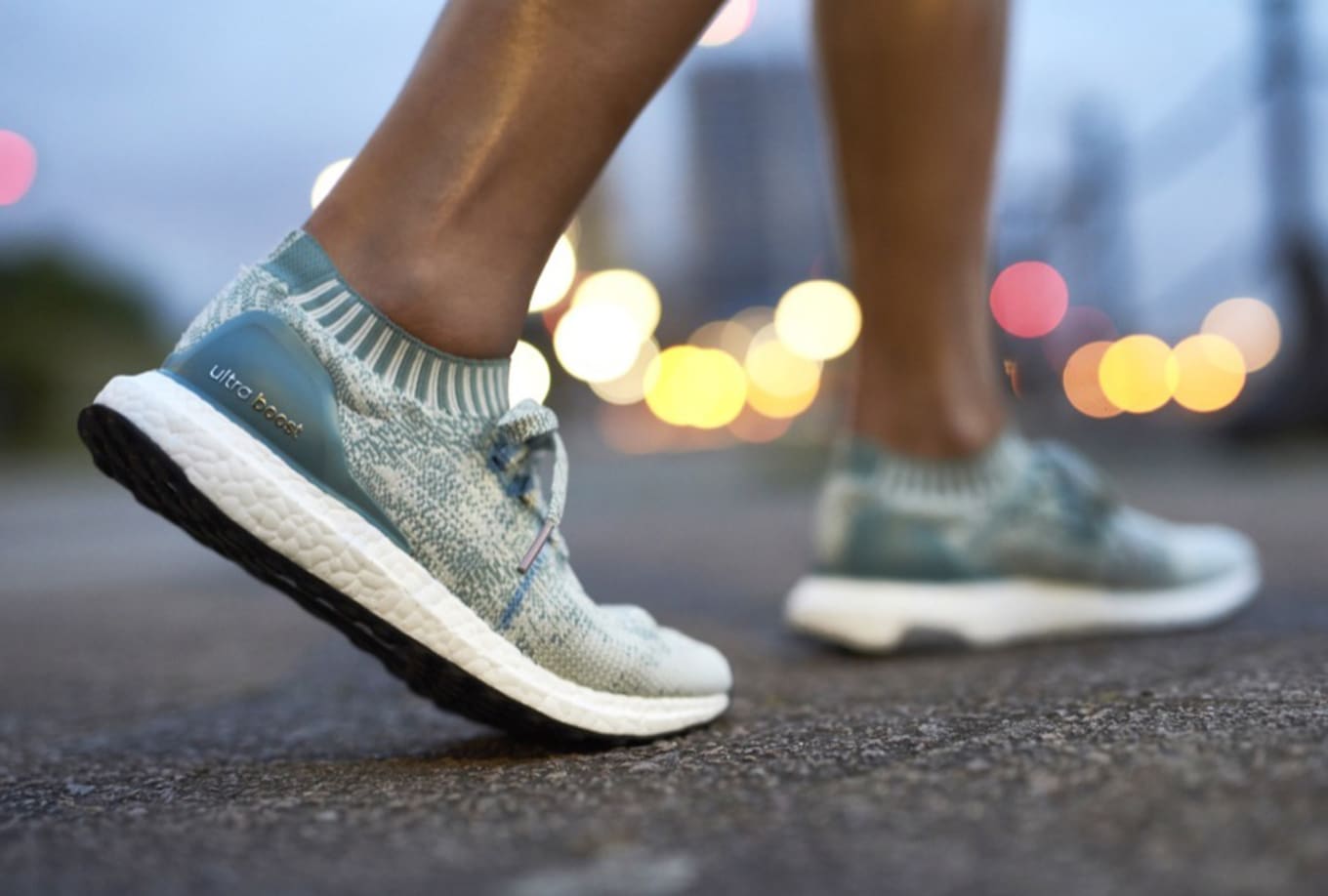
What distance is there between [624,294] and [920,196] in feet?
70.8

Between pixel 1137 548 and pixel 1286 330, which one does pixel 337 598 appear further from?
pixel 1286 330

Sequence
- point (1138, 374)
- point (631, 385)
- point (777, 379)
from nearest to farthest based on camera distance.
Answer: point (1138, 374) < point (777, 379) < point (631, 385)

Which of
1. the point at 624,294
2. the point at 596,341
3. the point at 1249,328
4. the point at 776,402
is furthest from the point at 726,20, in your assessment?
the point at 776,402

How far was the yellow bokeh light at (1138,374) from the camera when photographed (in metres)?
5.08

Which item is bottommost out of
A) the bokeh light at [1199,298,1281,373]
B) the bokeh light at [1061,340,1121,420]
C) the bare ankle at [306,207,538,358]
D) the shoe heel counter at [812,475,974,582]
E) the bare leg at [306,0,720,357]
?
the shoe heel counter at [812,475,974,582]

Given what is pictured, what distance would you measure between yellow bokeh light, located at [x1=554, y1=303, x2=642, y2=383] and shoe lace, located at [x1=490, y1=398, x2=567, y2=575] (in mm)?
18179

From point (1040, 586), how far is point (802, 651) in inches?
9.5

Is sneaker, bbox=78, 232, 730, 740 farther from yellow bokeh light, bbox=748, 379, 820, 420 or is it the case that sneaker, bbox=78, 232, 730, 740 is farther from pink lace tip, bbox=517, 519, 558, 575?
yellow bokeh light, bbox=748, 379, 820, 420

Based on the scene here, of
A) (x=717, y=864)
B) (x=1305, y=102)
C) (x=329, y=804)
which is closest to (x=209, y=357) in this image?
(x=329, y=804)

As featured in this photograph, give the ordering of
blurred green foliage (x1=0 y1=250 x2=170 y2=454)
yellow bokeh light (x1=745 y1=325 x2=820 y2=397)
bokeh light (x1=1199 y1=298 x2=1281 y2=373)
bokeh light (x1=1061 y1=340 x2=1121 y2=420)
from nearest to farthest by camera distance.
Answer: bokeh light (x1=1199 y1=298 x2=1281 y2=373), bokeh light (x1=1061 y1=340 x2=1121 y2=420), blurred green foliage (x1=0 y1=250 x2=170 y2=454), yellow bokeh light (x1=745 y1=325 x2=820 y2=397)

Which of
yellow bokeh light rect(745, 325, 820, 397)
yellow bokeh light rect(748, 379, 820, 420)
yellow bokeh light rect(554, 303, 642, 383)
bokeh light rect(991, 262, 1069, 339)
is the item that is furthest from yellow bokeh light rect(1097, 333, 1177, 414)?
yellow bokeh light rect(748, 379, 820, 420)

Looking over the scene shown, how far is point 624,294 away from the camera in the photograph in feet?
74.3

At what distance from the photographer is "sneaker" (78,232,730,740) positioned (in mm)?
737

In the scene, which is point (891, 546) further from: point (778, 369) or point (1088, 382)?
point (778, 369)
